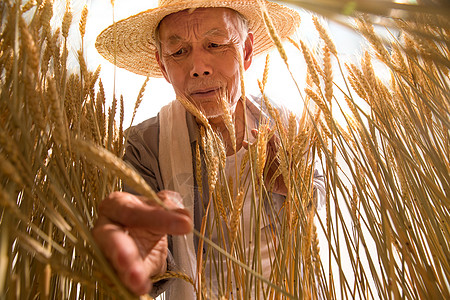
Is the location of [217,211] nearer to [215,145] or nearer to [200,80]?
[215,145]

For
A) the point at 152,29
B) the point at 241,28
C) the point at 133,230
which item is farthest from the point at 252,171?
the point at 152,29

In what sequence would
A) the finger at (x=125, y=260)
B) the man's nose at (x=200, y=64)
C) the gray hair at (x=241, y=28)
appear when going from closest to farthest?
the finger at (x=125, y=260) < the man's nose at (x=200, y=64) < the gray hair at (x=241, y=28)

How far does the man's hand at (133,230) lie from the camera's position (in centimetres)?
28

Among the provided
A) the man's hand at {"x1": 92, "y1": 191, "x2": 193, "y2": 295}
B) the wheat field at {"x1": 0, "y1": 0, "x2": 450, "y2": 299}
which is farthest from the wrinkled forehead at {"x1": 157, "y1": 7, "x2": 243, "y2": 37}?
the man's hand at {"x1": 92, "y1": 191, "x2": 193, "y2": 295}

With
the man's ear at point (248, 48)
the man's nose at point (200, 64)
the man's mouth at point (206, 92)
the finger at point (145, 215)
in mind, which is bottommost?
the finger at point (145, 215)

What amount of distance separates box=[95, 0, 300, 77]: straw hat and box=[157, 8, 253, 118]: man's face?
0.04m

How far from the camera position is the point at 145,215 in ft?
1.07

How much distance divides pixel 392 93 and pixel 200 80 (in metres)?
0.56

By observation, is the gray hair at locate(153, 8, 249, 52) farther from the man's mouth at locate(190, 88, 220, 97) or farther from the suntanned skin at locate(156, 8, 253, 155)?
the man's mouth at locate(190, 88, 220, 97)

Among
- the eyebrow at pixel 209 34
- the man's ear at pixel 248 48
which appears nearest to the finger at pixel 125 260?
the eyebrow at pixel 209 34

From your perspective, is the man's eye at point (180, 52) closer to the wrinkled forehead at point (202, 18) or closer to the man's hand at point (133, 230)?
the wrinkled forehead at point (202, 18)

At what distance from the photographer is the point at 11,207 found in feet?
0.84

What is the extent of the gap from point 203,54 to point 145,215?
80 cm

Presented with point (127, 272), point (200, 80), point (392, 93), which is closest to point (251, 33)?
point (200, 80)
